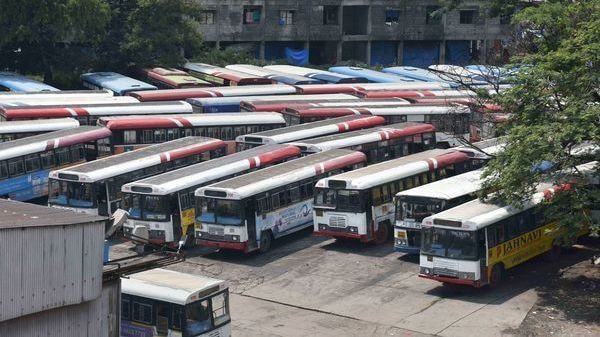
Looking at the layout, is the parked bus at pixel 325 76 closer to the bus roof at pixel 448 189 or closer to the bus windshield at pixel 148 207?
the bus roof at pixel 448 189

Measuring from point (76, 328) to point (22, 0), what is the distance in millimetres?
35460

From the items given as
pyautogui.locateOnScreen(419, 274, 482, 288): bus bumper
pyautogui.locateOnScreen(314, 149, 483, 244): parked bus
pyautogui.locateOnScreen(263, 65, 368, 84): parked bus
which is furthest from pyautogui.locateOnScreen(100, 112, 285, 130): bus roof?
pyautogui.locateOnScreen(419, 274, 482, 288): bus bumper

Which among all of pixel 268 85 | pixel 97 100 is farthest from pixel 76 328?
pixel 268 85

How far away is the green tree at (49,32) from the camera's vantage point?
167 ft

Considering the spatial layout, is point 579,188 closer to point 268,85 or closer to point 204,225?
point 204,225

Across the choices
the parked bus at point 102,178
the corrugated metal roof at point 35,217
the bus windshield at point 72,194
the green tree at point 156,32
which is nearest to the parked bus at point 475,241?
the parked bus at point 102,178

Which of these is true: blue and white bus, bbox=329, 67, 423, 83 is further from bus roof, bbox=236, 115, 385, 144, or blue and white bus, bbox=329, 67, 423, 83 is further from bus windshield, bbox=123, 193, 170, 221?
bus windshield, bbox=123, 193, 170, 221

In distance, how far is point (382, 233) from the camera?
31.1 metres

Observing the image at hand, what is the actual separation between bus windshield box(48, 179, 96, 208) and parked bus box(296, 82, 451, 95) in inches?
724

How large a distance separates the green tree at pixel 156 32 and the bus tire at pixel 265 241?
25.9 meters

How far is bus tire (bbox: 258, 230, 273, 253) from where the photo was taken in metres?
30.5

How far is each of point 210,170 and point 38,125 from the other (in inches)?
329

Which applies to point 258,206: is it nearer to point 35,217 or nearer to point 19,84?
point 35,217

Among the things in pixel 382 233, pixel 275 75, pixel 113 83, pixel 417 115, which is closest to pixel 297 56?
pixel 275 75
